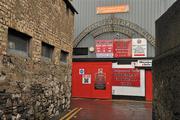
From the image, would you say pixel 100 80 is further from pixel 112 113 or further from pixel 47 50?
pixel 47 50

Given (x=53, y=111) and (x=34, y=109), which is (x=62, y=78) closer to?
(x=53, y=111)

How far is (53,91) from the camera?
436 inches

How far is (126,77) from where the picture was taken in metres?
21.1

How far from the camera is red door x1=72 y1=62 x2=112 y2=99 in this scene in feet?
70.7

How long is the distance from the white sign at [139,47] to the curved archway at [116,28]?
0.51m

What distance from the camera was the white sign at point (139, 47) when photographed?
20.9m

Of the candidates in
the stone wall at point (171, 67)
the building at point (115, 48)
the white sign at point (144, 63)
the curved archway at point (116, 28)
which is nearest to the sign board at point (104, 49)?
the building at point (115, 48)

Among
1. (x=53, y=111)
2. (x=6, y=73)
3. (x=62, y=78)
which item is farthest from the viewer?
(x=62, y=78)

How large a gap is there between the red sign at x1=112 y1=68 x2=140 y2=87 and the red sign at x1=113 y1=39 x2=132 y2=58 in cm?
128

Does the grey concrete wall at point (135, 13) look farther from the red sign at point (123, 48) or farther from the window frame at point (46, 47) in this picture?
the window frame at point (46, 47)

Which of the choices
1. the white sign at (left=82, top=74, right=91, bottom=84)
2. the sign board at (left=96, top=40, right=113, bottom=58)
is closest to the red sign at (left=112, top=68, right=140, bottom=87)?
the sign board at (left=96, top=40, right=113, bottom=58)

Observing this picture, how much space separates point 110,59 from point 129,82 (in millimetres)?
2700

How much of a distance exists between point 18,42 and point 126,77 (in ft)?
48.0

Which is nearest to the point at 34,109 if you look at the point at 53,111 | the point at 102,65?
the point at 53,111
